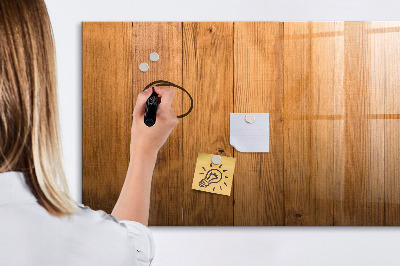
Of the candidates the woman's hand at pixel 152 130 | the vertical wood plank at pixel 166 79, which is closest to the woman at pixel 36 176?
the woman's hand at pixel 152 130

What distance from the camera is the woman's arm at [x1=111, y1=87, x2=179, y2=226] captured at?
22.0 inches

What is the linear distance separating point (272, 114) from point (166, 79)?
328 mm

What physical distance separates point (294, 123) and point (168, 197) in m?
0.43

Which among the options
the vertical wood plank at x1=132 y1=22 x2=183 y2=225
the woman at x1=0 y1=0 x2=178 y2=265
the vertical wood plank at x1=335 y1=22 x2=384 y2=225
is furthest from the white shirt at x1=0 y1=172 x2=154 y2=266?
the vertical wood plank at x1=335 y1=22 x2=384 y2=225

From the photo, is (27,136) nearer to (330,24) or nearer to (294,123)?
(294,123)

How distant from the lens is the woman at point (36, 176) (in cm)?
35

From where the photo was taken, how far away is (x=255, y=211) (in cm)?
103

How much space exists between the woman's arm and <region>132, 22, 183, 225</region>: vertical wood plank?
1.15 feet

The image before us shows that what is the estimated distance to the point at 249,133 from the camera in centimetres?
103

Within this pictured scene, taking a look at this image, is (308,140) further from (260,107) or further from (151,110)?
(151,110)

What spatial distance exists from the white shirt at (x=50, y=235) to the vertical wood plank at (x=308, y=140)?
709mm

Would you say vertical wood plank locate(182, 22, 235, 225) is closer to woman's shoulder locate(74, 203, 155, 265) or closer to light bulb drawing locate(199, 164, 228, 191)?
light bulb drawing locate(199, 164, 228, 191)

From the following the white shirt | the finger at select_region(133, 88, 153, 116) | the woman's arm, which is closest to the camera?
the white shirt

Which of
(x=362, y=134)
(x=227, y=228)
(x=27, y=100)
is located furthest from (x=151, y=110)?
(x=362, y=134)
